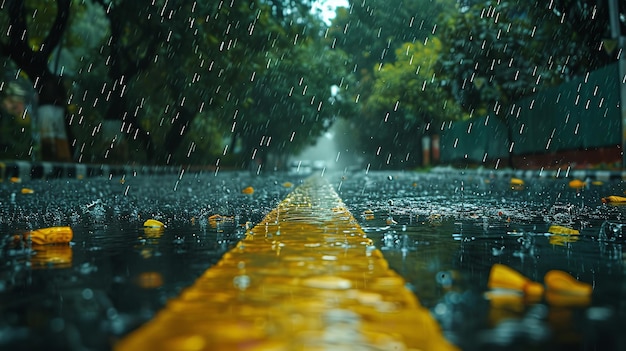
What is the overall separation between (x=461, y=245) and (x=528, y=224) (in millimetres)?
1931

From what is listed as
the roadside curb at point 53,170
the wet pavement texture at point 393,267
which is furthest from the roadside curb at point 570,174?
the roadside curb at point 53,170

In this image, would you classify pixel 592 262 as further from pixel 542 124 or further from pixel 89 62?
pixel 89 62

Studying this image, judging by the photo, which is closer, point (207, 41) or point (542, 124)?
point (207, 41)

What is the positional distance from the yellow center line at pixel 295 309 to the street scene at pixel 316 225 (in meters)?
0.01

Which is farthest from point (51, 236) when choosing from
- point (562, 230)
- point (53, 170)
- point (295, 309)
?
point (53, 170)

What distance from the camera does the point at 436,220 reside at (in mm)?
7605

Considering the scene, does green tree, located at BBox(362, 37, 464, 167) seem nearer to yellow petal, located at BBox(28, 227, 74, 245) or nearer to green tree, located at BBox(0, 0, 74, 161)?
green tree, located at BBox(0, 0, 74, 161)

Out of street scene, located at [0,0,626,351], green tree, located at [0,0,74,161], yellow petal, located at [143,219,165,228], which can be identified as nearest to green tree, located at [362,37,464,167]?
street scene, located at [0,0,626,351]

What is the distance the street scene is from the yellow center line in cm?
1

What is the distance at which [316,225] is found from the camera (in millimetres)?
7000

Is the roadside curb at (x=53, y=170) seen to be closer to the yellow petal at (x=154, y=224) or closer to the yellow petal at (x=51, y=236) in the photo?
the yellow petal at (x=154, y=224)

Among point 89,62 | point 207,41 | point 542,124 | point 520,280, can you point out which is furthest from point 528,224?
point 89,62

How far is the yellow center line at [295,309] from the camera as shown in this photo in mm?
Result: 2479

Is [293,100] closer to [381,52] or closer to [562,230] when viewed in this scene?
[381,52]
